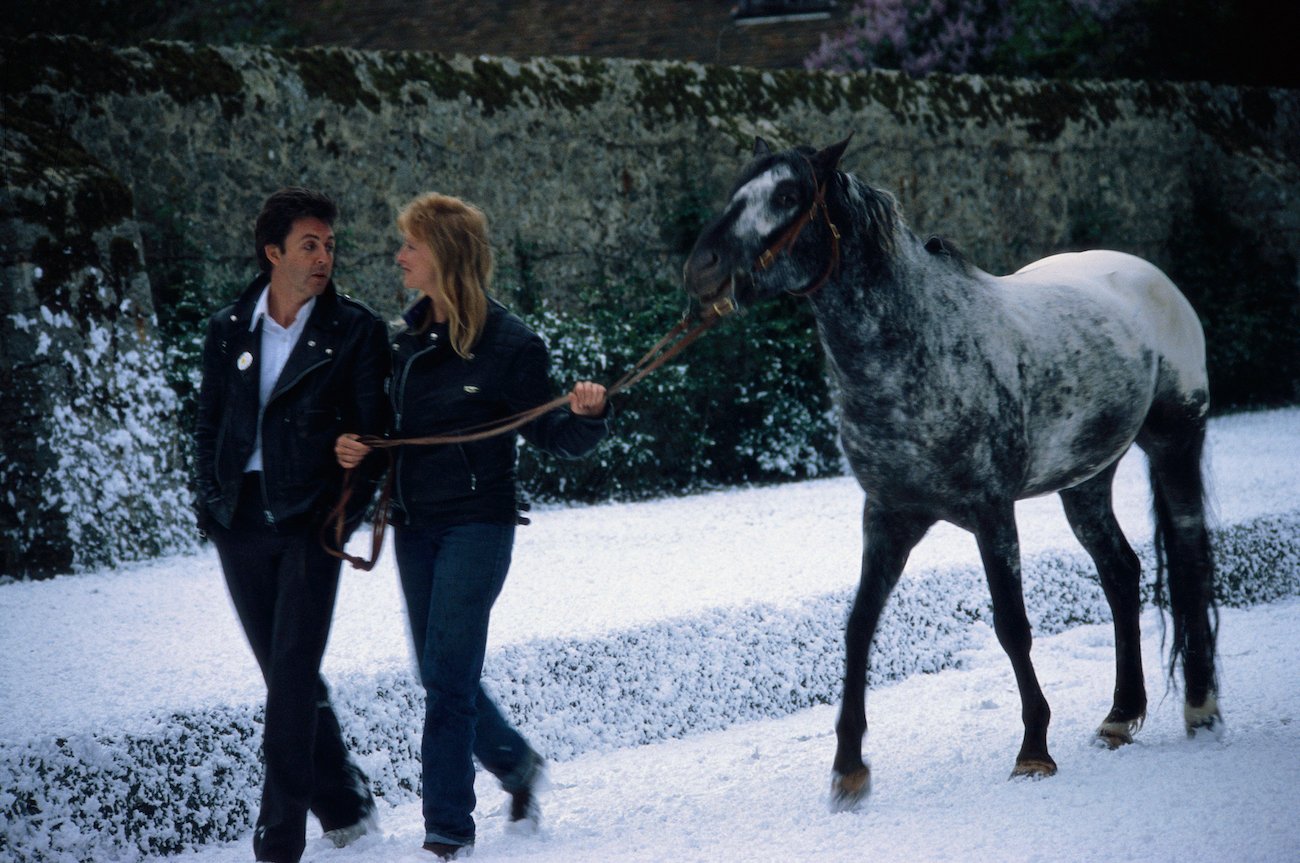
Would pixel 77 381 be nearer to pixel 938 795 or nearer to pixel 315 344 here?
pixel 315 344

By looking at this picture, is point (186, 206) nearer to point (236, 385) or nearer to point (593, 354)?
point (593, 354)

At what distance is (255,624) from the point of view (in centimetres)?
348

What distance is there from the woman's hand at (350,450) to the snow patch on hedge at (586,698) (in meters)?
0.92

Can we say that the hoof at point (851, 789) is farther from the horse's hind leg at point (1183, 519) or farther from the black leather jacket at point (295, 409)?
the black leather jacket at point (295, 409)

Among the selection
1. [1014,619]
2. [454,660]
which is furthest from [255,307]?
[1014,619]

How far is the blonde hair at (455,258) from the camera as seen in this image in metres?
3.52

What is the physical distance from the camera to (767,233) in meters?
3.59

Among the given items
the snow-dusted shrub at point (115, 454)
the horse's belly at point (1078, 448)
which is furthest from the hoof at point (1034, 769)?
the snow-dusted shrub at point (115, 454)

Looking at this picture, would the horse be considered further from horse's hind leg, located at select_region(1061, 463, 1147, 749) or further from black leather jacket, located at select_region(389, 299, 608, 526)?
black leather jacket, located at select_region(389, 299, 608, 526)

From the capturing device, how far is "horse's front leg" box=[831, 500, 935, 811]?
3869mm

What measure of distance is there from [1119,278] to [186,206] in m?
5.46

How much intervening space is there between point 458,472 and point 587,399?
15.1 inches

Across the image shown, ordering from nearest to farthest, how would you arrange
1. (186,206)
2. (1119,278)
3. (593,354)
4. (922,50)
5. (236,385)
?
(236,385)
(1119,278)
(186,206)
(593,354)
(922,50)

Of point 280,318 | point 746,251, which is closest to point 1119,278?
point 746,251
